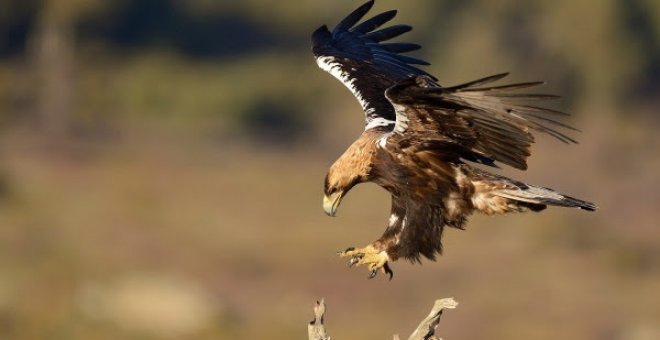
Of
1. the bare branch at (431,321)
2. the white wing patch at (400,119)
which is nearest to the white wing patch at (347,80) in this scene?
the white wing patch at (400,119)

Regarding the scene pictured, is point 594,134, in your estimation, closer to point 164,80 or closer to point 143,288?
point 164,80

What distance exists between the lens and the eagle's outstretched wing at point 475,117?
9.98m

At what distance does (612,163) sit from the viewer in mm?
49312

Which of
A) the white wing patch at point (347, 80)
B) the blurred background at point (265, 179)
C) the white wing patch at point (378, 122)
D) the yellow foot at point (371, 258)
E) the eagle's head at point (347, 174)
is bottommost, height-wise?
the yellow foot at point (371, 258)

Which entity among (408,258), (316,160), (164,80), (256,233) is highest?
(164,80)

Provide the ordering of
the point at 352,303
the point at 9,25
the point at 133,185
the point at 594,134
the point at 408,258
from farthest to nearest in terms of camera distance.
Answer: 1. the point at 9,25
2. the point at 594,134
3. the point at 133,185
4. the point at 352,303
5. the point at 408,258

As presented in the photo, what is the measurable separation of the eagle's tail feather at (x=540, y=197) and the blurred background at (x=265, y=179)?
15.3 m

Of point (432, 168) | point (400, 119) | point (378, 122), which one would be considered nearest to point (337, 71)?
point (378, 122)

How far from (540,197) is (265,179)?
119ft

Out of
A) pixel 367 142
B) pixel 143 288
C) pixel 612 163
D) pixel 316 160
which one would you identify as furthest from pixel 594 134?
pixel 367 142

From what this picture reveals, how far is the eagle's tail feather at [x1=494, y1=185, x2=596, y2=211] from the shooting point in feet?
35.2

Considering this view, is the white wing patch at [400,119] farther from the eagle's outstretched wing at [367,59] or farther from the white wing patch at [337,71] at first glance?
the white wing patch at [337,71]

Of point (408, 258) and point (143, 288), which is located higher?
point (143, 288)

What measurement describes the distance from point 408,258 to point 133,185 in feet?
103
